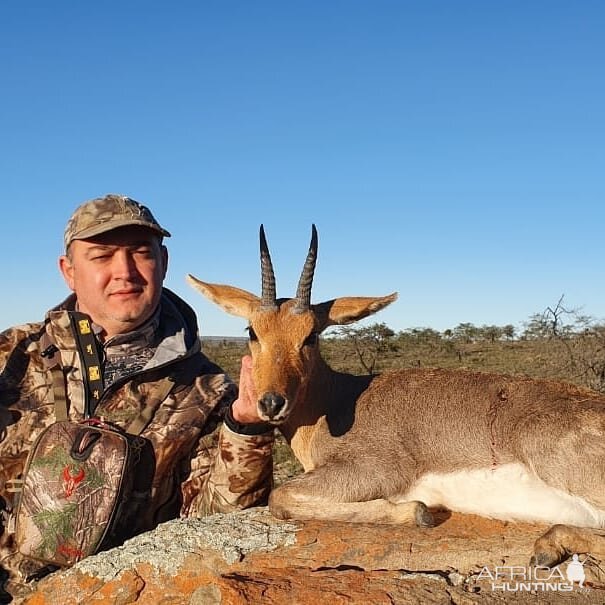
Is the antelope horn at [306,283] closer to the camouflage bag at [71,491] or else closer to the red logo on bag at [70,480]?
the camouflage bag at [71,491]

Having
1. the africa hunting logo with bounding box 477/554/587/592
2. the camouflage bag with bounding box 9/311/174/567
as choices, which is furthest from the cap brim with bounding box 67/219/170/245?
the africa hunting logo with bounding box 477/554/587/592

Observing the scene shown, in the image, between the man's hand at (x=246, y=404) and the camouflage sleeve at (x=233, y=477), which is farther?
the camouflage sleeve at (x=233, y=477)

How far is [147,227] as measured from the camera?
637 cm

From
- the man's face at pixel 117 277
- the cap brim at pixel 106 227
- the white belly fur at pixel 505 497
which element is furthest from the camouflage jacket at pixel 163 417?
the white belly fur at pixel 505 497

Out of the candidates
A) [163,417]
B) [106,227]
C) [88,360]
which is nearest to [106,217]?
[106,227]

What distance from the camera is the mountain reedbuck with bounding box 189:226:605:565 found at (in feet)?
17.3

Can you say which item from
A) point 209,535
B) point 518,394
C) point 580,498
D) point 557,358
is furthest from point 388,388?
point 557,358

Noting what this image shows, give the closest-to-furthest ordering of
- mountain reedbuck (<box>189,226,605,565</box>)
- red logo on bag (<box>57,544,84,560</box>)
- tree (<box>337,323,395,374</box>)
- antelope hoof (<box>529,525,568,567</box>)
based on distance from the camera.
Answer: antelope hoof (<box>529,525,568,567</box>)
mountain reedbuck (<box>189,226,605,565</box>)
red logo on bag (<box>57,544,84,560</box>)
tree (<box>337,323,395,374</box>)

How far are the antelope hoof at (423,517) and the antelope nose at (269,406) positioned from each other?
1.23m

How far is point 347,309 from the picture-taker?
22.4 feet

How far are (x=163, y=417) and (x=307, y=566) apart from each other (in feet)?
7.11

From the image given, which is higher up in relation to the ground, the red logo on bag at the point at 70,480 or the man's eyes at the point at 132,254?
the man's eyes at the point at 132,254

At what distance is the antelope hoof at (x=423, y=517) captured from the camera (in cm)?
511

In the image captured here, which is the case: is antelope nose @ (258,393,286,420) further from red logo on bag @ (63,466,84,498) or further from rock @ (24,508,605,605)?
red logo on bag @ (63,466,84,498)
